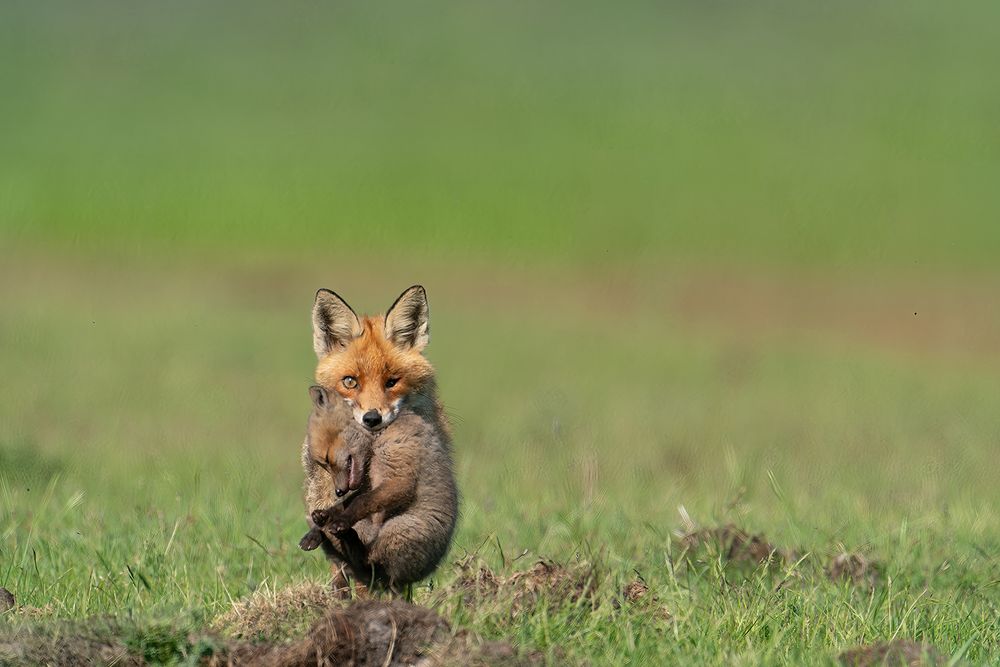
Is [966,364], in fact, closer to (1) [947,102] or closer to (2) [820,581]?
(1) [947,102]

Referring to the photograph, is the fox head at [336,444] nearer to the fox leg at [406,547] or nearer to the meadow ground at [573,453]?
the fox leg at [406,547]

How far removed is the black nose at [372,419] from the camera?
15.6 feet

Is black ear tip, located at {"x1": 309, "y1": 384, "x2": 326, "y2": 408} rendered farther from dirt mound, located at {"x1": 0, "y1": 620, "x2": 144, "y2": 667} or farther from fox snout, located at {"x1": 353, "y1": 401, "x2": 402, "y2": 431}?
dirt mound, located at {"x1": 0, "y1": 620, "x2": 144, "y2": 667}

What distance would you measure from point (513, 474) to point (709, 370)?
8112mm

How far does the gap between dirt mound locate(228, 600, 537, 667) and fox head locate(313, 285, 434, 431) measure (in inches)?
38.1

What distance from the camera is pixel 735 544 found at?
6.13 metres

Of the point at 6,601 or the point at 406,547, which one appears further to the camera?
the point at 6,601

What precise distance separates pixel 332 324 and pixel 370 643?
1505mm

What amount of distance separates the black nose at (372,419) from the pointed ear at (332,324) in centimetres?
58

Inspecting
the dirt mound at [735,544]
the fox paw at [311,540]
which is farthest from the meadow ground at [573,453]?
the fox paw at [311,540]

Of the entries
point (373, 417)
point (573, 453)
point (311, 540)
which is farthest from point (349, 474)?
point (573, 453)

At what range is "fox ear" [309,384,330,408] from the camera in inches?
176

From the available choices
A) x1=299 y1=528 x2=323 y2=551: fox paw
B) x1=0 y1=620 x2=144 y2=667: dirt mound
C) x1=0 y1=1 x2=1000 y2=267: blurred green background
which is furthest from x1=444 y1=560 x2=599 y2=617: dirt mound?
x1=0 y1=1 x2=1000 y2=267: blurred green background

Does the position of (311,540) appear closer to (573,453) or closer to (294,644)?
(294,644)
